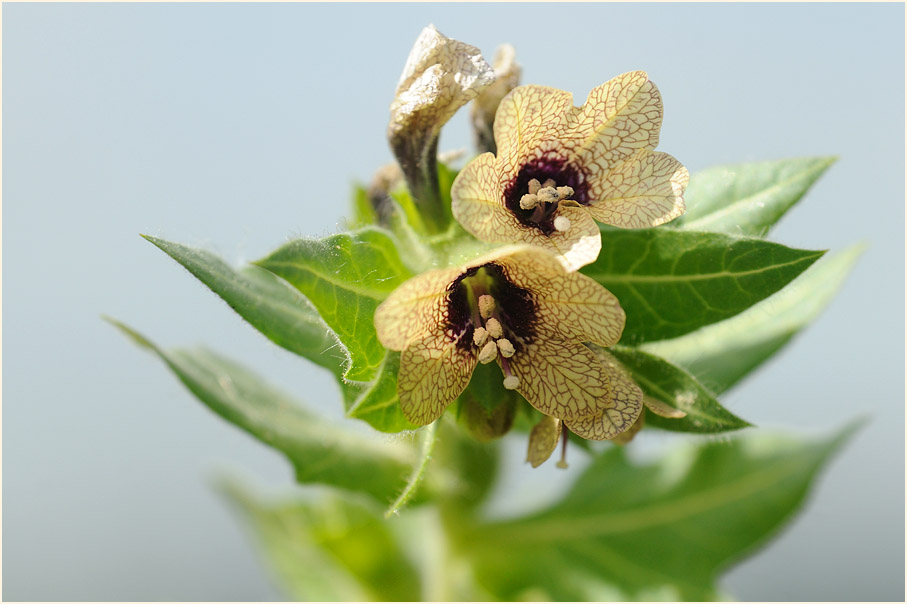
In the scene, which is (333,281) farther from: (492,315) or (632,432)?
(632,432)

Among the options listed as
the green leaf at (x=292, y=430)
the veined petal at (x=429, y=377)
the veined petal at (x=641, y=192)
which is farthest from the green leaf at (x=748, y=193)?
the green leaf at (x=292, y=430)

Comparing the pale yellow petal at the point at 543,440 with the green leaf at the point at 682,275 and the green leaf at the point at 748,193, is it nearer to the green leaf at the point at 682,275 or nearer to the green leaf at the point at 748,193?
the green leaf at the point at 682,275

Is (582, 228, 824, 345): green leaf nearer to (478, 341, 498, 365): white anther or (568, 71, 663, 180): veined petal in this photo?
(568, 71, 663, 180): veined petal

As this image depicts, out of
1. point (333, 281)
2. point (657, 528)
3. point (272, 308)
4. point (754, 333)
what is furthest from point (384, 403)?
point (657, 528)

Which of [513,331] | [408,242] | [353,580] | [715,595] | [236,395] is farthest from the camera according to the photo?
[353,580]

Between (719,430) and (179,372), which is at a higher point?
(179,372)

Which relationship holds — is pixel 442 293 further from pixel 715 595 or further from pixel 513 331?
pixel 715 595

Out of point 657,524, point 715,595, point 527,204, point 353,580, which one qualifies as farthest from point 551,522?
point 527,204

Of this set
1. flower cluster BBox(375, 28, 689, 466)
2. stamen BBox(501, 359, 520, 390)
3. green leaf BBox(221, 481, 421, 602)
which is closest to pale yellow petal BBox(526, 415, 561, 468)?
flower cluster BBox(375, 28, 689, 466)
